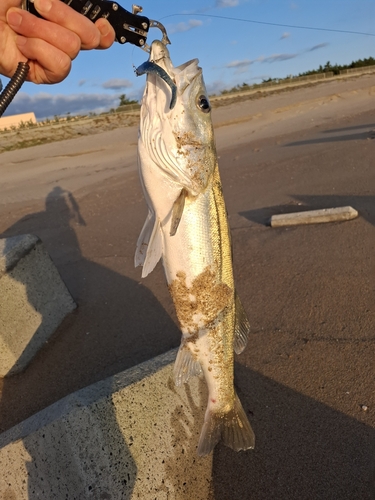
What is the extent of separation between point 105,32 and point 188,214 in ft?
3.59

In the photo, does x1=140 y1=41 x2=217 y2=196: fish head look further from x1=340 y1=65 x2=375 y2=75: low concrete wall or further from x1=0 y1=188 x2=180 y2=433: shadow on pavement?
x1=340 y1=65 x2=375 y2=75: low concrete wall

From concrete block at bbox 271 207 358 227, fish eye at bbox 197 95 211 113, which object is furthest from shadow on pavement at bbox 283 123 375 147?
fish eye at bbox 197 95 211 113

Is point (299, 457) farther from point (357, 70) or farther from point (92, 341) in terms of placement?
point (357, 70)

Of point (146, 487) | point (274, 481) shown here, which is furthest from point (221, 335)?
point (274, 481)

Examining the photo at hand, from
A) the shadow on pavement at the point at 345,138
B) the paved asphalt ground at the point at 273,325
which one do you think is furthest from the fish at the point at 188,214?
the shadow on pavement at the point at 345,138

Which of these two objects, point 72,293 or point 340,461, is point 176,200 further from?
point 72,293

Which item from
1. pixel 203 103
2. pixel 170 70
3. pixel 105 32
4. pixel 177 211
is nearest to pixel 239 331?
pixel 177 211

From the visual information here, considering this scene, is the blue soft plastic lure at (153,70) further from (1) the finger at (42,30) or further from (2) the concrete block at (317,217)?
(2) the concrete block at (317,217)

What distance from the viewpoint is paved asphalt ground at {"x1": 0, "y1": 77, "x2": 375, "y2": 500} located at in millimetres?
3492

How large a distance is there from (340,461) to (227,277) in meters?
1.93

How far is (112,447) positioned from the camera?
2932 mm

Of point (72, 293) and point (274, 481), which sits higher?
point (72, 293)

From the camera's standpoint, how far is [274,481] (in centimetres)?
337

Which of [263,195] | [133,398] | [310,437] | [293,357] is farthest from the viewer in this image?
[263,195]
